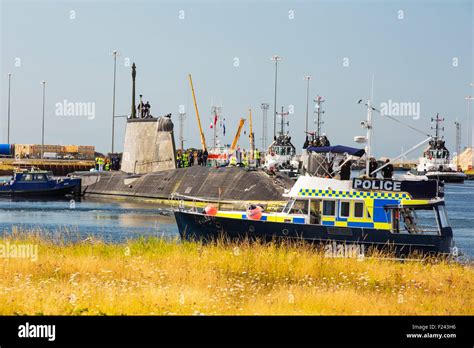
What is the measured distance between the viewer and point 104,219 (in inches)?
2158

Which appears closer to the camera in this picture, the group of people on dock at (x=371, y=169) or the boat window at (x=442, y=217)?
the boat window at (x=442, y=217)

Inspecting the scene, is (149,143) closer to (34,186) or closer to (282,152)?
(34,186)

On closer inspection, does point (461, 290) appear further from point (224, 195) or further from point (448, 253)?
point (224, 195)

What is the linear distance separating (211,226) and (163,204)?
1829 inches

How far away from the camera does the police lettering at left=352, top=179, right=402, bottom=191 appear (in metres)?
26.8

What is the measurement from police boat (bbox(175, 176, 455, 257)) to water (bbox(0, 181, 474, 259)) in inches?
393

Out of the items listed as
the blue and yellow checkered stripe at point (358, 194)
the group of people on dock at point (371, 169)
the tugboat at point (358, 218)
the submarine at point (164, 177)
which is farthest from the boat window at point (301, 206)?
the submarine at point (164, 177)

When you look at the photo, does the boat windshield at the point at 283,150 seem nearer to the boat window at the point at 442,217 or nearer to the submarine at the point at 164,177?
the submarine at the point at 164,177

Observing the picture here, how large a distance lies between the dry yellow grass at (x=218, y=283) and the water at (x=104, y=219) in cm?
1355

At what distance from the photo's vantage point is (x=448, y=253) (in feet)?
89.3

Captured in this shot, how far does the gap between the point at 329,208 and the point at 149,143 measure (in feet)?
180

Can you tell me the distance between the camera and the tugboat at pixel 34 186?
76000 mm

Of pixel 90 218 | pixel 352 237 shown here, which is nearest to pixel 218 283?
pixel 352 237
